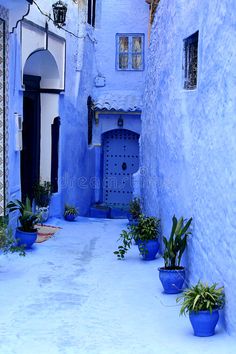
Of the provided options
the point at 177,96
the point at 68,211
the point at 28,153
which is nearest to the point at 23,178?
the point at 28,153

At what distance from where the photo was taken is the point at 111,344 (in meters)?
5.77

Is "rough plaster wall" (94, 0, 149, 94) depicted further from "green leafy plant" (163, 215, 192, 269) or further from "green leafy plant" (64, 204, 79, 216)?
"green leafy plant" (163, 215, 192, 269)

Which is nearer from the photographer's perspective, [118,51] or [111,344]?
[111,344]

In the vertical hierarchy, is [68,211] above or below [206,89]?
below

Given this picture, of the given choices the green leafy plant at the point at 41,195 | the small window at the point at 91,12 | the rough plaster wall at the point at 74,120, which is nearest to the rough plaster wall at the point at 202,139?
the green leafy plant at the point at 41,195

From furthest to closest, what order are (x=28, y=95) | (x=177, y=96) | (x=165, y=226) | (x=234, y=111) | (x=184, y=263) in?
1. (x=28, y=95)
2. (x=165, y=226)
3. (x=177, y=96)
4. (x=184, y=263)
5. (x=234, y=111)

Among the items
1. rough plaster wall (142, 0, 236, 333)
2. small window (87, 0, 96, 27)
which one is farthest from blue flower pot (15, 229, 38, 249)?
small window (87, 0, 96, 27)

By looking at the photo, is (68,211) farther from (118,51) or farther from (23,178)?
(118,51)

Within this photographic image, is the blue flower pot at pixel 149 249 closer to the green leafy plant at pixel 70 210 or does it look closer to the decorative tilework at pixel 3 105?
the decorative tilework at pixel 3 105

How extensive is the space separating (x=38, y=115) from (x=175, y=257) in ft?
23.0

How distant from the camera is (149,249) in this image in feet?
31.3

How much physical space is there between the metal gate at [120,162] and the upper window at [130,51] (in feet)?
6.67

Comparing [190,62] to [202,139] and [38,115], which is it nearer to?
[202,139]

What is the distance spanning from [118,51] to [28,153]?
6.33 metres
